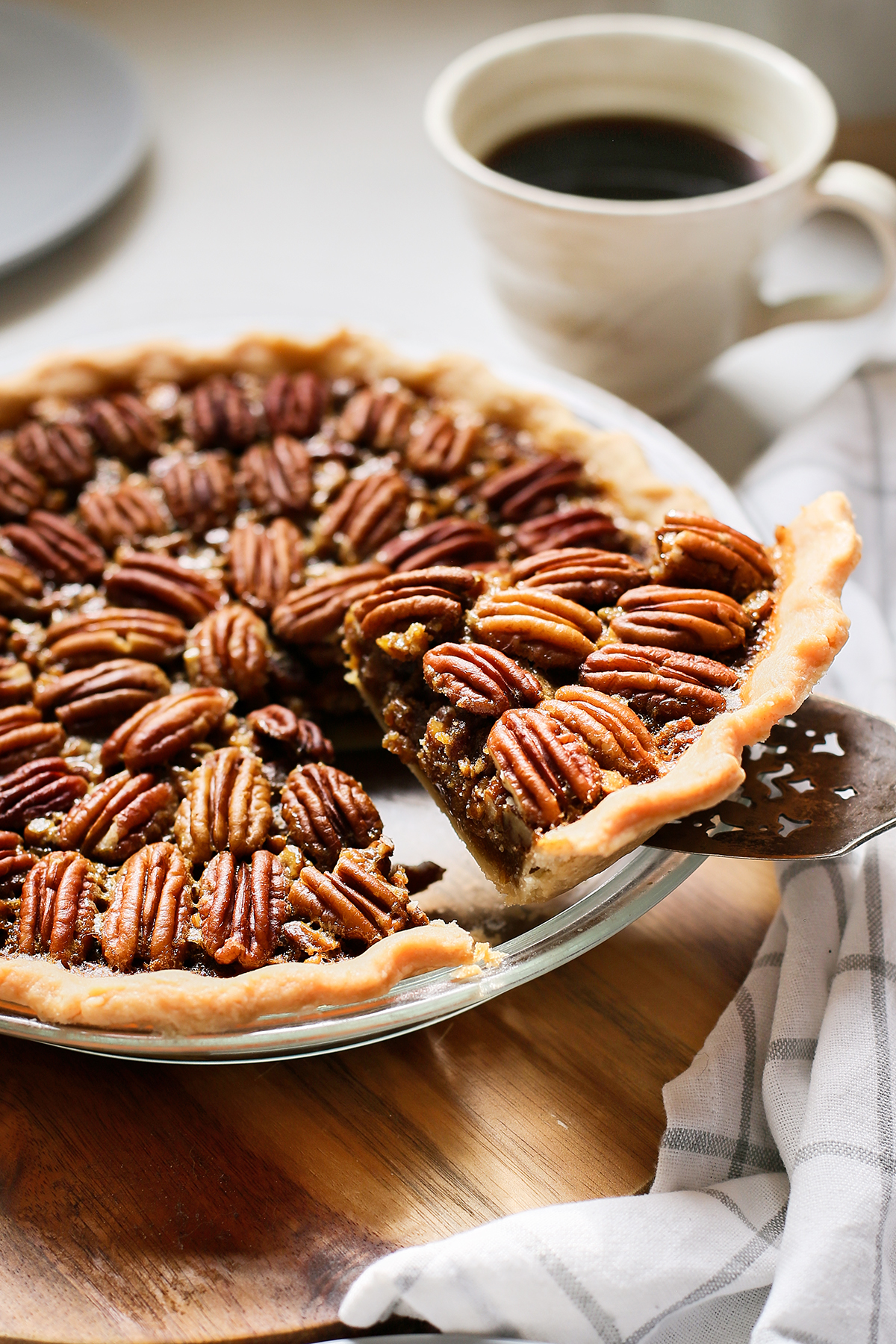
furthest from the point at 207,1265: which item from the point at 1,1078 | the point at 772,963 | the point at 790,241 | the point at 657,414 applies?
the point at 790,241

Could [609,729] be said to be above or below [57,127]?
below

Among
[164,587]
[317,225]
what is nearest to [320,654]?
[164,587]

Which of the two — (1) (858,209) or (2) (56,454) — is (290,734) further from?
(1) (858,209)

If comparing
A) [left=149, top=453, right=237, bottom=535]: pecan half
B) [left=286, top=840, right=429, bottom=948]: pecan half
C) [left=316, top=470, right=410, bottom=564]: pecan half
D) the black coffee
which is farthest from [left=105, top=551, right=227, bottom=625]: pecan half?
the black coffee

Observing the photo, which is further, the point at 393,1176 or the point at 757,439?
the point at 757,439

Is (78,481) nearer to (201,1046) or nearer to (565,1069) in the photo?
(201,1046)

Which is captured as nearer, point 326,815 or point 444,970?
point 444,970

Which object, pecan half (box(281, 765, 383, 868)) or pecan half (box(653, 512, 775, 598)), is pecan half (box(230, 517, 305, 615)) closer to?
pecan half (box(281, 765, 383, 868))
